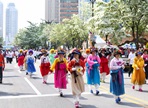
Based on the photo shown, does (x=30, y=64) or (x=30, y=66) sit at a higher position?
(x=30, y=64)

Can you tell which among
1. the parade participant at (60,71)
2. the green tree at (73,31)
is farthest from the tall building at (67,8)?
the parade participant at (60,71)

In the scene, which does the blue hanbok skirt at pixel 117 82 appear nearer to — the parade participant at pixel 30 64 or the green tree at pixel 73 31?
the parade participant at pixel 30 64

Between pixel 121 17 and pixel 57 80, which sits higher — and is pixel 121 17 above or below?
above

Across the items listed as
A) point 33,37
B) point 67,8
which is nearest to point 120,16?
point 33,37

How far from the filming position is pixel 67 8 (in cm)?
17750

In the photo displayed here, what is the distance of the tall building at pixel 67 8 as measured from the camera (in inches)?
6983

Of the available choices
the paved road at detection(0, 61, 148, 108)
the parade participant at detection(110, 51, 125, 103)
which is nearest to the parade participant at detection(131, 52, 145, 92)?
the paved road at detection(0, 61, 148, 108)

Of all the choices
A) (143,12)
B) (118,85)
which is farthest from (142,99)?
(143,12)

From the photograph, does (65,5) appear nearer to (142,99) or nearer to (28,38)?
(28,38)

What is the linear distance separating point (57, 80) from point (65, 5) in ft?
560

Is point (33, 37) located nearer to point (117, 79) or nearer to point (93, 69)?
point (93, 69)

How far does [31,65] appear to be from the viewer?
58.7 feet

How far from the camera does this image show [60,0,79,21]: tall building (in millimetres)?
177375

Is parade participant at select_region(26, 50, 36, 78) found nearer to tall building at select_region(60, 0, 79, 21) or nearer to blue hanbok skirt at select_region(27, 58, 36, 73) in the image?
blue hanbok skirt at select_region(27, 58, 36, 73)
